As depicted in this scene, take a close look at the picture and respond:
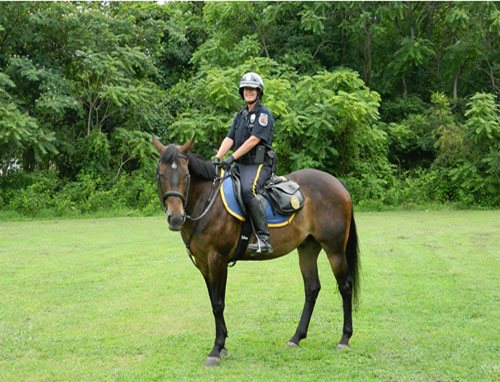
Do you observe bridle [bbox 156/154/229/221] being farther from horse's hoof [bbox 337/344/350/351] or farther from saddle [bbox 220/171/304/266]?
horse's hoof [bbox 337/344/350/351]

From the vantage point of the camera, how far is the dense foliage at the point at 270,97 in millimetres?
19875

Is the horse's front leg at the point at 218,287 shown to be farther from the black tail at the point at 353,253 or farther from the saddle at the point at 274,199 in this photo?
the black tail at the point at 353,253

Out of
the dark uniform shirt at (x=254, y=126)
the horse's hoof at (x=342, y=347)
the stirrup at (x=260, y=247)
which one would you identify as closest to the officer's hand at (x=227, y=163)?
the dark uniform shirt at (x=254, y=126)

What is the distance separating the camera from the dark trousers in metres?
5.64

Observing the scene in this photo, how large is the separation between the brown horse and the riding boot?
0.56ft

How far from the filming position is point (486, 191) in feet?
66.3

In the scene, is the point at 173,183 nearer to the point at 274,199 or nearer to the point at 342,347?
the point at 274,199

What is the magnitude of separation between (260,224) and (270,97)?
47.8 ft

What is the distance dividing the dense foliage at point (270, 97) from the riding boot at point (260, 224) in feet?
46.6

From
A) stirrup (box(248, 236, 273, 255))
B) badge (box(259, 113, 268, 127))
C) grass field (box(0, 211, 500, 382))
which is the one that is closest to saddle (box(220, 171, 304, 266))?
stirrup (box(248, 236, 273, 255))

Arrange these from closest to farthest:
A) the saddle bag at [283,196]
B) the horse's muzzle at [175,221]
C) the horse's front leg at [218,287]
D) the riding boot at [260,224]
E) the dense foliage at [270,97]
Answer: the horse's muzzle at [175,221], the horse's front leg at [218,287], the riding boot at [260,224], the saddle bag at [283,196], the dense foliage at [270,97]

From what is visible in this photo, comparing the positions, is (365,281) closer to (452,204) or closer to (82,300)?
(82,300)

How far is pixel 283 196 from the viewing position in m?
5.81

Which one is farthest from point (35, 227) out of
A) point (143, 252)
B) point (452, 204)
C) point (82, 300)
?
point (452, 204)
